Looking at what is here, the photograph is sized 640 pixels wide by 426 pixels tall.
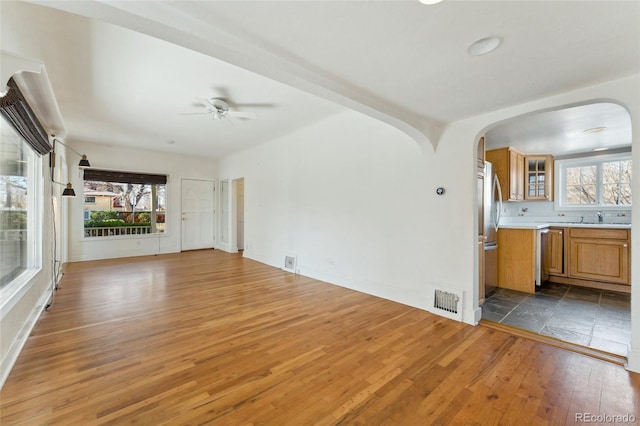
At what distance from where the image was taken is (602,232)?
4262 millimetres

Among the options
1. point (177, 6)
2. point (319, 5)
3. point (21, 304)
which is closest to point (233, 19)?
point (177, 6)

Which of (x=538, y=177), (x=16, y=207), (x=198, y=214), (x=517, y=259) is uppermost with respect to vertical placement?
(x=538, y=177)

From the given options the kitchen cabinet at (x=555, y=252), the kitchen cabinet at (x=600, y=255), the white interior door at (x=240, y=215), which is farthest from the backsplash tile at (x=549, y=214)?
the white interior door at (x=240, y=215)

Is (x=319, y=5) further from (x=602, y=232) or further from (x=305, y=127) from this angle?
(x=602, y=232)

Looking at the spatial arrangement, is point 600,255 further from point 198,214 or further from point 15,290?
point 198,214

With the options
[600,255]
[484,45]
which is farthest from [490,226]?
[484,45]

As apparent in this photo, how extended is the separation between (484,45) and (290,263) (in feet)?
14.6

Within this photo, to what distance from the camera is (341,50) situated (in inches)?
73.2

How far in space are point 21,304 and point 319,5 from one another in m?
3.53

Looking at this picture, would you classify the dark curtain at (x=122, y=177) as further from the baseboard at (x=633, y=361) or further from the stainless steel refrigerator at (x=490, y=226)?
the baseboard at (x=633, y=361)

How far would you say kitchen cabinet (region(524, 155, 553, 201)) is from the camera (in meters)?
5.22

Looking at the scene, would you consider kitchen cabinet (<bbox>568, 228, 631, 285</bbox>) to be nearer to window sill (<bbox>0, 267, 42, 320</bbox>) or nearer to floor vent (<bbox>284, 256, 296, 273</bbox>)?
floor vent (<bbox>284, 256, 296, 273</bbox>)

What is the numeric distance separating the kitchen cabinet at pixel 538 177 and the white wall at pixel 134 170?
7.71 metres

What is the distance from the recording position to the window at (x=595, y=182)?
494 centimetres
